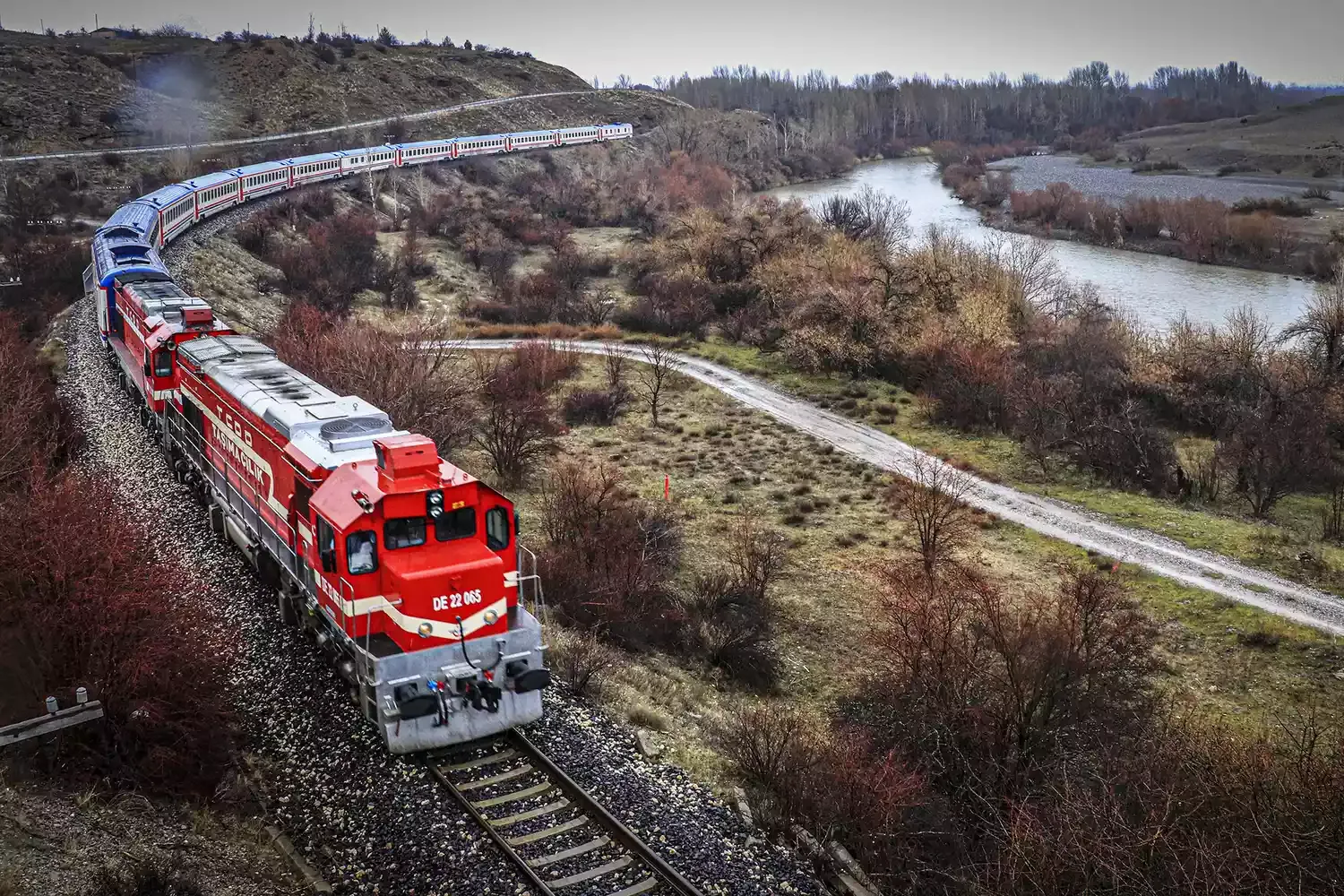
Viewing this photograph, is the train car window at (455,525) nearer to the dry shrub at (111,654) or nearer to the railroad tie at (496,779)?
the railroad tie at (496,779)

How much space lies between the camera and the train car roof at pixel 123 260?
32719 millimetres

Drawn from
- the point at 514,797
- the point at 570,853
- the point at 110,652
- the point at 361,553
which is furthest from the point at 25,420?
the point at 570,853

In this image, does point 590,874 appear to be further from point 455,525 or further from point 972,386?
point 972,386

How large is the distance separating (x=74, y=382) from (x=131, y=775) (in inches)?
873

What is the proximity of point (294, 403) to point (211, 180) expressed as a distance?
154 feet

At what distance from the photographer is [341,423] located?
56.3 feet

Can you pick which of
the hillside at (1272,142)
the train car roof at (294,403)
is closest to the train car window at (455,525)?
the train car roof at (294,403)

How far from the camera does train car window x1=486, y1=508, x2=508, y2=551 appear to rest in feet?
50.5

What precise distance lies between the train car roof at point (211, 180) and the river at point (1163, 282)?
44487mm

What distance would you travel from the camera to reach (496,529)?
1543 cm

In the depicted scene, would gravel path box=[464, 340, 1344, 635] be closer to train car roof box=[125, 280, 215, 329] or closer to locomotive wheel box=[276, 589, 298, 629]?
locomotive wheel box=[276, 589, 298, 629]

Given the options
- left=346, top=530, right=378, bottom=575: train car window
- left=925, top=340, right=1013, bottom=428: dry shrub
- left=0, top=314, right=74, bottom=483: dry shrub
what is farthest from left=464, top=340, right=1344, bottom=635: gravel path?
left=0, top=314, right=74, bottom=483: dry shrub

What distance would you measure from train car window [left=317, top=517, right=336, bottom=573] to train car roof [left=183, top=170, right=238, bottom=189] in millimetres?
47199

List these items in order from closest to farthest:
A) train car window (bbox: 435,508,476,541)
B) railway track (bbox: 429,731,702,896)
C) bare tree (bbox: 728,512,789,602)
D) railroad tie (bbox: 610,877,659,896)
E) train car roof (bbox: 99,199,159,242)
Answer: railroad tie (bbox: 610,877,659,896)
railway track (bbox: 429,731,702,896)
train car window (bbox: 435,508,476,541)
bare tree (bbox: 728,512,789,602)
train car roof (bbox: 99,199,159,242)
